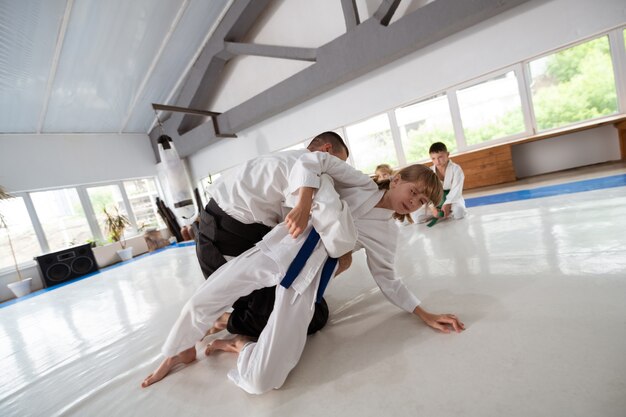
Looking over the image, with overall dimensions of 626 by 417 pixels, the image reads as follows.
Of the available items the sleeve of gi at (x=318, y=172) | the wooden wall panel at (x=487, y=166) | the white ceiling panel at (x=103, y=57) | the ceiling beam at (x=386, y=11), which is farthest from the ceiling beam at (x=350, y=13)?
the sleeve of gi at (x=318, y=172)

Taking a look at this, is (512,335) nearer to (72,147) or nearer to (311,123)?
(311,123)

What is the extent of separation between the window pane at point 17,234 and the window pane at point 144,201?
84.2 inches

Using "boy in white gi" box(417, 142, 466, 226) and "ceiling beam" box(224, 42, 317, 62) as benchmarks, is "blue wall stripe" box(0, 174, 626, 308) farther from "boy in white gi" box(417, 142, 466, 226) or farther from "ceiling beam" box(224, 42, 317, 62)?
"ceiling beam" box(224, 42, 317, 62)

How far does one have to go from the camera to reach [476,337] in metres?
0.96

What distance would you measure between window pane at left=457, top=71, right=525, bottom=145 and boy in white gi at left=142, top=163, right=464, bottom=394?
161 inches

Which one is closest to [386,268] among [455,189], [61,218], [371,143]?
[455,189]

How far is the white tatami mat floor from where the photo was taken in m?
0.75

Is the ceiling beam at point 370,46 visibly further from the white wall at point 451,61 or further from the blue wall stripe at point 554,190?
the blue wall stripe at point 554,190

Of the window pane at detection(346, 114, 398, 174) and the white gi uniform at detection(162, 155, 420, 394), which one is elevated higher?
the window pane at detection(346, 114, 398, 174)

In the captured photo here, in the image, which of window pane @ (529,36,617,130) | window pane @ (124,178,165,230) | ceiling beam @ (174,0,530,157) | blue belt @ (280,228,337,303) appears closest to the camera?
blue belt @ (280,228,337,303)

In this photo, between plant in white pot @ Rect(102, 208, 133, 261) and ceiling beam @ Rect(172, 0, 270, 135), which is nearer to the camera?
ceiling beam @ Rect(172, 0, 270, 135)

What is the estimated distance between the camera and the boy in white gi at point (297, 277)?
97cm

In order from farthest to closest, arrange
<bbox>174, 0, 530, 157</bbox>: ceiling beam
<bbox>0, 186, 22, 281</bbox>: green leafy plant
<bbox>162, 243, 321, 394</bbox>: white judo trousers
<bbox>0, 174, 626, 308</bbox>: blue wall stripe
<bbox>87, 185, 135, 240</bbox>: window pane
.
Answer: <bbox>87, 185, 135, 240</bbox>: window pane, <bbox>0, 186, 22, 281</bbox>: green leafy plant, <bbox>174, 0, 530, 157</bbox>: ceiling beam, <bbox>0, 174, 626, 308</bbox>: blue wall stripe, <bbox>162, 243, 321, 394</bbox>: white judo trousers

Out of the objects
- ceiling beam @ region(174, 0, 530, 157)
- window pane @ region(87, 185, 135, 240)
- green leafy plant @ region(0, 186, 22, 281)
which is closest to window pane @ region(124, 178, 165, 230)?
window pane @ region(87, 185, 135, 240)
